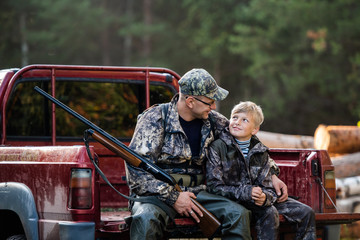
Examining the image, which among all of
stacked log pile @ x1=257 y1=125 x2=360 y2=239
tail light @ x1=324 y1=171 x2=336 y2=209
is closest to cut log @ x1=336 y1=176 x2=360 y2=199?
stacked log pile @ x1=257 y1=125 x2=360 y2=239

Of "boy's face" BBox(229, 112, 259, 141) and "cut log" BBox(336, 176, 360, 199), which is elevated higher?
"boy's face" BBox(229, 112, 259, 141)

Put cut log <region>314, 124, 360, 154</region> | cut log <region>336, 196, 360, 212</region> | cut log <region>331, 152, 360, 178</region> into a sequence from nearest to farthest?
cut log <region>336, 196, 360, 212</region> < cut log <region>331, 152, 360, 178</region> < cut log <region>314, 124, 360, 154</region>

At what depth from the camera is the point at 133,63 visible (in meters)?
31.5

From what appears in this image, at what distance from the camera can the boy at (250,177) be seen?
4.57 m

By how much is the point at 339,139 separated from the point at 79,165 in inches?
282

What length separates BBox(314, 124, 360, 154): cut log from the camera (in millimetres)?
10492

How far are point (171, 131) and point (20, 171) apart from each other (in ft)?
3.91

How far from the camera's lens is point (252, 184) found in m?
4.80

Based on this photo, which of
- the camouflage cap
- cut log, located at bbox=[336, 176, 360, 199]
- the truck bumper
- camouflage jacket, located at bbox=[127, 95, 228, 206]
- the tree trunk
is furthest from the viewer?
the tree trunk

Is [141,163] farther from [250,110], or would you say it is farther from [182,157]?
[250,110]

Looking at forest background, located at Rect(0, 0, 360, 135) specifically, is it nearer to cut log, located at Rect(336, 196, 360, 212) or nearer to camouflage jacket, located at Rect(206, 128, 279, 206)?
cut log, located at Rect(336, 196, 360, 212)

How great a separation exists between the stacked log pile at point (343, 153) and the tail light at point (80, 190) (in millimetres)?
5632

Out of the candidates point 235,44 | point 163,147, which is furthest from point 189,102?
point 235,44

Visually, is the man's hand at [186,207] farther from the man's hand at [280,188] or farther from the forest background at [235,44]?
the forest background at [235,44]
